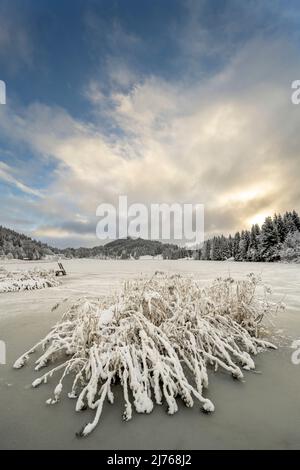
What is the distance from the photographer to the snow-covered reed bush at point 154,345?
3314mm

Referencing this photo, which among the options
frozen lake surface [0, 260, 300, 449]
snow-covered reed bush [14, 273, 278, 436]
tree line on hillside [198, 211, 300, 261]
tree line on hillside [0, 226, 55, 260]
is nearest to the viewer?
frozen lake surface [0, 260, 300, 449]

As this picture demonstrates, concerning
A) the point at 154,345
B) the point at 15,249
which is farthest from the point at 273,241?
the point at 15,249

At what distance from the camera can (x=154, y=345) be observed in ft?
12.9

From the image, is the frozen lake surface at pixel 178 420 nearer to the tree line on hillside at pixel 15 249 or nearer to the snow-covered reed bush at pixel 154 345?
the snow-covered reed bush at pixel 154 345

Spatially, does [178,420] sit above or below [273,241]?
below

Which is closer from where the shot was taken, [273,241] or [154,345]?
[154,345]

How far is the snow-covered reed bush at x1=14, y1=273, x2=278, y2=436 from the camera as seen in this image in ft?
10.9

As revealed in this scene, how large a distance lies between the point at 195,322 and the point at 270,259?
6384 centimetres

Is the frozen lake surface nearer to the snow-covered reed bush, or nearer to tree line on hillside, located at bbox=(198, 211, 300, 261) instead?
the snow-covered reed bush

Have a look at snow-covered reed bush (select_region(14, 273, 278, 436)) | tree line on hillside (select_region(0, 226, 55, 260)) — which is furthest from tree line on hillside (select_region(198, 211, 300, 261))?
tree line on hillside (select_region(0, 226, 55, 260))

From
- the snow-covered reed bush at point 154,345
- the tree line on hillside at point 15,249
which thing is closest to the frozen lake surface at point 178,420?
the snow-covered reed bush at point 154,345

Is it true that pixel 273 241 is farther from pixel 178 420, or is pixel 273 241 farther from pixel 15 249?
pixel 15 249
